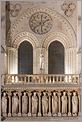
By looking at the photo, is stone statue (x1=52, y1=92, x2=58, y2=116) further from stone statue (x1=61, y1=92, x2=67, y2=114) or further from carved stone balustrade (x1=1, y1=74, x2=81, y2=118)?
stone statue (x1=61, y1=92, x2=67, y2=114)

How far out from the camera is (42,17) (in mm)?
15281

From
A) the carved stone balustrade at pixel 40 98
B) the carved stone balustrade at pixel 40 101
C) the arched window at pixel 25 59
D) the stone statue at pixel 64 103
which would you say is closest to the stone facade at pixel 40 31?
the arched window at pixel 25 59

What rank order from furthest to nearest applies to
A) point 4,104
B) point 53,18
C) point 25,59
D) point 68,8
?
point 53,18
point 25,59
point 68,8
point 4,104

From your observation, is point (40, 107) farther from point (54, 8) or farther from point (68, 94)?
point (54, 8)

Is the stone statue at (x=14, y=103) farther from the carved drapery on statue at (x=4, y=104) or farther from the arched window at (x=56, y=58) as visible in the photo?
the arched window at (x=56, y=58)

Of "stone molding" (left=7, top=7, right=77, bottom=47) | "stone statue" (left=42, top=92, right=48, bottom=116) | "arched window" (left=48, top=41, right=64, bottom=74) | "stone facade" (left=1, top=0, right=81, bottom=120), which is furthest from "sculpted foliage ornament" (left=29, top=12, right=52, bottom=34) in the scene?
"stone statue" (left=42, top=92, right=48, bottom=116)

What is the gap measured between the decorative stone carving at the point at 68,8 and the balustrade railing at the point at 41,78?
286 centimetres

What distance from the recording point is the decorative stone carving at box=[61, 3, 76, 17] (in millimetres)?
15008

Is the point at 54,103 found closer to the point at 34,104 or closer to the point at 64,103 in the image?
the point at 64,103

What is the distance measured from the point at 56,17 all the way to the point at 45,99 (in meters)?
3.90

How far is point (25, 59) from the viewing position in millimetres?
15125

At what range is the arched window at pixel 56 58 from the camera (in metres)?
15.2

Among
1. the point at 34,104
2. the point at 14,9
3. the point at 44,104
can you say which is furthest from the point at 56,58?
the point at 14,9

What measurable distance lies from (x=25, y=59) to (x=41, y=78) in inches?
66.6
